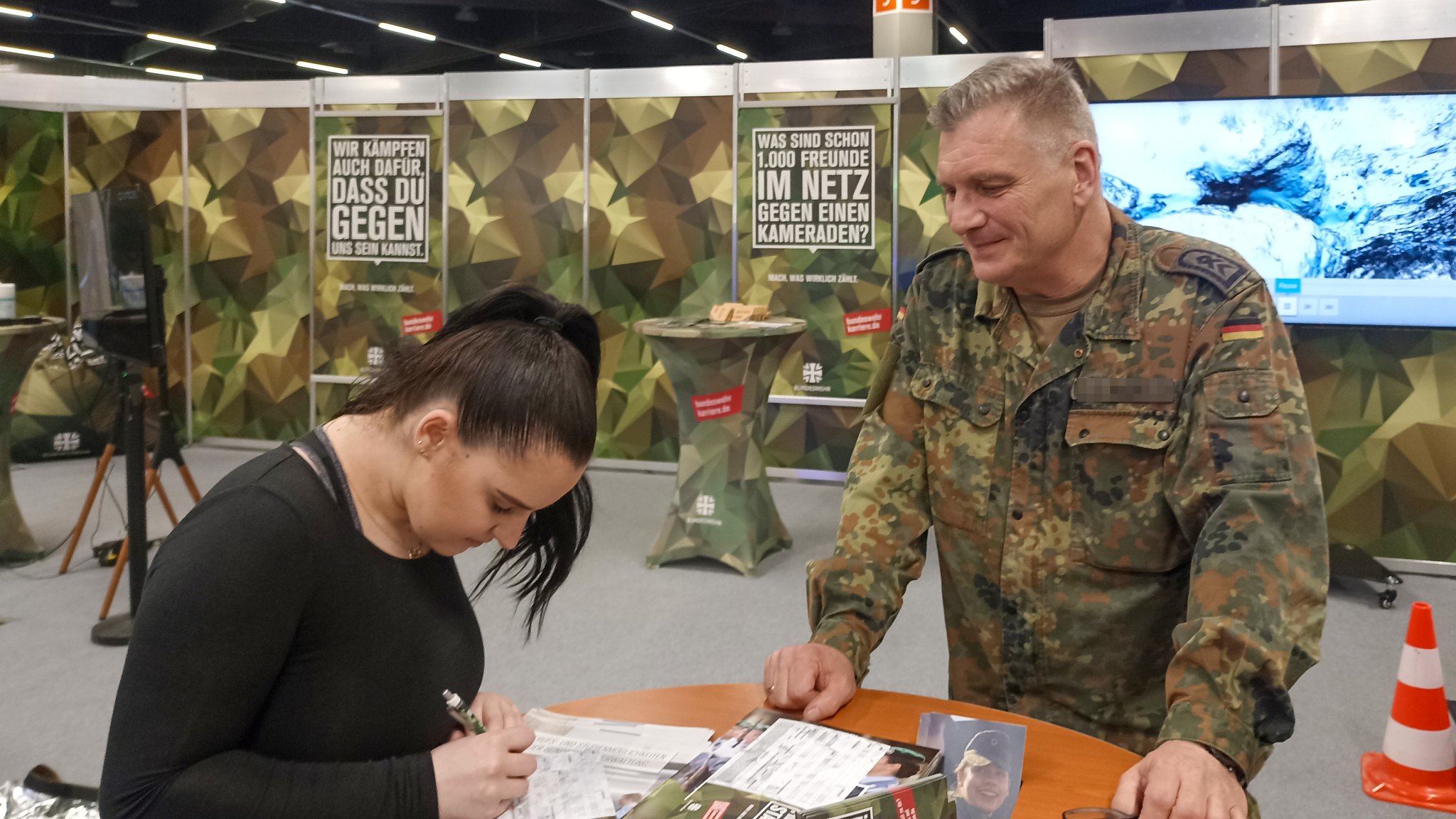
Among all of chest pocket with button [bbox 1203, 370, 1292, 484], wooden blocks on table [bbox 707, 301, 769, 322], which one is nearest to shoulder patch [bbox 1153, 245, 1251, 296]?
chest pocket with button [bbox 1203, 370, 1292, 484]

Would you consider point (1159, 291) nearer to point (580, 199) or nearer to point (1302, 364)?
point (1302, 364)

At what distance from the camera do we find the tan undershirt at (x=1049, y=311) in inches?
66.5

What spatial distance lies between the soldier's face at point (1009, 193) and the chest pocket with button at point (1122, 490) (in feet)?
0.82

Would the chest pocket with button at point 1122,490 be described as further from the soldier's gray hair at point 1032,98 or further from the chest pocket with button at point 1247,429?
the soldier's gray hair at point 1032,98

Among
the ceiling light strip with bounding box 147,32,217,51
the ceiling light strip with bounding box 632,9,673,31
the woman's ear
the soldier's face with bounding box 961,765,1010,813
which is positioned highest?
the ceiling light strip with bounding box 632,9,673,31

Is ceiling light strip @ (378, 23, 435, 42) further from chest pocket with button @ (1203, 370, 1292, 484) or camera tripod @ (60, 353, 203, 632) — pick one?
chest pocket with button @ (1203, 370, 1292, 484)

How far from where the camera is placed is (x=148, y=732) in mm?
1000

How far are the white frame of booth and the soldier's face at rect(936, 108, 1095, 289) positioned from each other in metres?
2.90

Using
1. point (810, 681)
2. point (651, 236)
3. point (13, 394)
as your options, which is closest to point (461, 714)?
point (810, 681)

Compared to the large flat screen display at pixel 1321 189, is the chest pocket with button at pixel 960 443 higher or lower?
lower

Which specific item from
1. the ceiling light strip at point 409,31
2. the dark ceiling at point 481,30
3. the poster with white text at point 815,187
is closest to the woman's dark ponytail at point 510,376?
the poster with white text at point 815,187

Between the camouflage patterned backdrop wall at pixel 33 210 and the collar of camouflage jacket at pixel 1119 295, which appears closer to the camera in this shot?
the collar of camouflage jacket at pixel 1119 295

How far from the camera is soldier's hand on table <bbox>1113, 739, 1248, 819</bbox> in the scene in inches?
46.8

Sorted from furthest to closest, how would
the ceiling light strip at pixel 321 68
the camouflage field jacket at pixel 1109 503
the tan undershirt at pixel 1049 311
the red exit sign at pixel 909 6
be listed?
the ceiling light strip at pixel 321 68
the red exit sign at pixel 909 6
the tan undershirt at pixel 1049 311
the camouflage field jacket at pixel 1109 503
